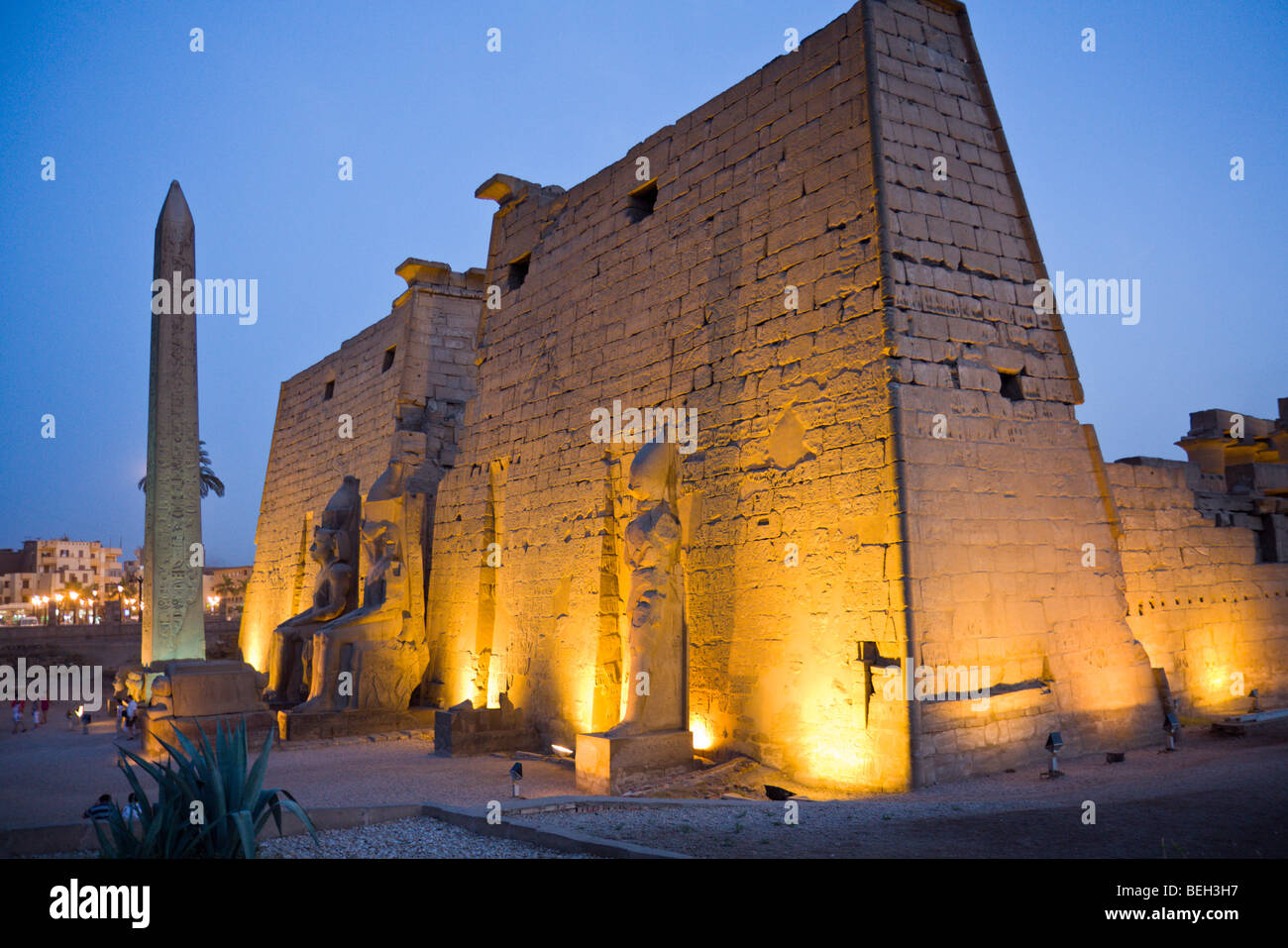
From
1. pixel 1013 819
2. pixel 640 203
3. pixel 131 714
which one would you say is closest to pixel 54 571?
pixel 131 714

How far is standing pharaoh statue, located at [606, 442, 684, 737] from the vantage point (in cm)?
737

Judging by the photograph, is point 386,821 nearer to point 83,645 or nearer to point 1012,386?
point 1012,386

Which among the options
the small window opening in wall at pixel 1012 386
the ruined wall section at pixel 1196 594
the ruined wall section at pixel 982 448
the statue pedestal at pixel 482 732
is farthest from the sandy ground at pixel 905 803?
the small window opening in wall at pixel 1012 386

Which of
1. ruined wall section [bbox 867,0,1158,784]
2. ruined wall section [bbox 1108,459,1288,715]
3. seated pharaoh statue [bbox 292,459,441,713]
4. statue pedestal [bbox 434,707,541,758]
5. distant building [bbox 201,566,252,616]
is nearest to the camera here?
ruined wall section [bbox 867,0,1158,784]

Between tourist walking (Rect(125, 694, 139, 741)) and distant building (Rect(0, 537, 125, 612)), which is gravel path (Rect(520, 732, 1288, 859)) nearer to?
tourist walking (Rect(125, 694, 139, 741))

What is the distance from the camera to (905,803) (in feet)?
17.9

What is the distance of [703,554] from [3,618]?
47931 millimetres

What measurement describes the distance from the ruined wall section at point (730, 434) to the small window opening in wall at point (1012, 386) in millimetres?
1478

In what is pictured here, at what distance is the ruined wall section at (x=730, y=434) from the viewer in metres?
6.76

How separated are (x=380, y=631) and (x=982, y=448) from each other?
7.60 metres

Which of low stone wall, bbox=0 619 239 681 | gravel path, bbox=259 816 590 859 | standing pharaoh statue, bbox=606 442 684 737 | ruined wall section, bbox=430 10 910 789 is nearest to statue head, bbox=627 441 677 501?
standing pharaoh statue, bbox=606 442 684 737

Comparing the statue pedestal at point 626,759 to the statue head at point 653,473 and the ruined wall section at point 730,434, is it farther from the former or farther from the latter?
the statue head at point 653,473

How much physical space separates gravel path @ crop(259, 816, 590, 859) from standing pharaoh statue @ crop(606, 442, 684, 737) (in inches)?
106
